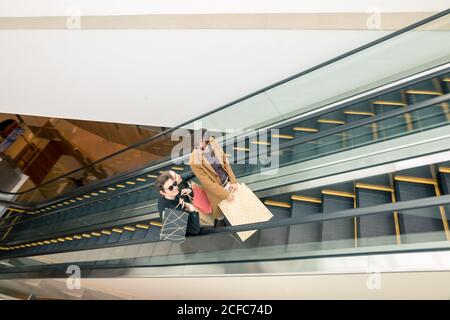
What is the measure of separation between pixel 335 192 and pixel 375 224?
0.67 metres

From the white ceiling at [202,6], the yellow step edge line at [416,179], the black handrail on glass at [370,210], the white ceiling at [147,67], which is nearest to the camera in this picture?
the black handrail on glass at [370,210]

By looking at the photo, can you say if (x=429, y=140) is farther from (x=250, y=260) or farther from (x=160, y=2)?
(x=160, y=2)

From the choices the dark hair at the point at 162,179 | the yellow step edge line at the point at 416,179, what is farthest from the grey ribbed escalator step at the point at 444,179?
the dark hair at the point at 162,179

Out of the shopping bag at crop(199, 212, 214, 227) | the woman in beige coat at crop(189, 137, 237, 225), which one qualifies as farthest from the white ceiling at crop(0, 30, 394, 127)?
the shopping bag at crop(199, 212, 214, 227)

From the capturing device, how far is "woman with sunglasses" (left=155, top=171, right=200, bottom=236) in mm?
3135

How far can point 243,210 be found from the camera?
361 cm

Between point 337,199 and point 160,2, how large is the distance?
3.63 m

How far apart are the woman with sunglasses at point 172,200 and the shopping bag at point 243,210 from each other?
38 cm

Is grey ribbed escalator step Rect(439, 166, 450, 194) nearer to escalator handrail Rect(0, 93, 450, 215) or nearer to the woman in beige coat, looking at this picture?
escalator handrail Rect(0, 93, 450, 215)

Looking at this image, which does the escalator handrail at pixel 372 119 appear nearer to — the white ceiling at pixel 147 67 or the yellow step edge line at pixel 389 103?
the yellow step edge line at pixel 389 103

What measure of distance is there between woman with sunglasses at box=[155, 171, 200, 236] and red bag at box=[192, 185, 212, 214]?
12 centimetres

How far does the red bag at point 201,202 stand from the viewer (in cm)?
366

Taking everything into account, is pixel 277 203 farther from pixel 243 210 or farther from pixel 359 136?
pixel 359 136

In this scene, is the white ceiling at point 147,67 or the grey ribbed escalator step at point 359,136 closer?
the grey ribbed escalator step at point 359,136
